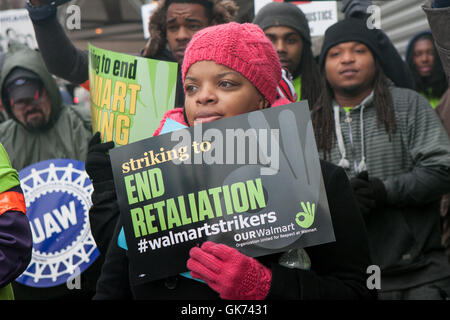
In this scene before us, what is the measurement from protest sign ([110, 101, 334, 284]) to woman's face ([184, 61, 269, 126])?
0.14 m

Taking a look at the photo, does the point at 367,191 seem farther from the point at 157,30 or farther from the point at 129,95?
the point at 157,30

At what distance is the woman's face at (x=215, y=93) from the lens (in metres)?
1.92

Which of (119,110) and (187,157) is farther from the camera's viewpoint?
(119,110)

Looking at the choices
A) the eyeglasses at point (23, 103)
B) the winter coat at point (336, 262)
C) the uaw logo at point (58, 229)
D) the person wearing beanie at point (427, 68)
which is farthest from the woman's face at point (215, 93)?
the person wearing beanie at point (427, 68)

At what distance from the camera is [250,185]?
1.75 meters

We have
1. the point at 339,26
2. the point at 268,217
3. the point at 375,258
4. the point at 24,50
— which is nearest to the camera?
the point at 268,217

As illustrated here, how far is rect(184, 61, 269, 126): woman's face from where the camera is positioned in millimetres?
1915

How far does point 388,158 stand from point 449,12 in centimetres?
121

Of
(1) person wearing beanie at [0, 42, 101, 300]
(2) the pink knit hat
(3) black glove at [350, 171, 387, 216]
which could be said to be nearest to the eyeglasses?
(1) person wearing beanie at [0, 42, 101, 300]

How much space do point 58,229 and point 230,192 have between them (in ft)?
6.35

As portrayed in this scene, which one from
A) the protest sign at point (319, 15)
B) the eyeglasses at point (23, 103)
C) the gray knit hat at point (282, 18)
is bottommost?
the eyeglasses at point (23, 103)

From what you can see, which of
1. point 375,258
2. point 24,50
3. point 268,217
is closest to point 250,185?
point 268,217

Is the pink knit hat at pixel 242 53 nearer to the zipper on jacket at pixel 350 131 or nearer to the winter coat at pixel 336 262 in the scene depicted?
the winter coat at pixel 336 262

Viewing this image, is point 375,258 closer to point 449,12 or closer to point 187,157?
point 449,12
